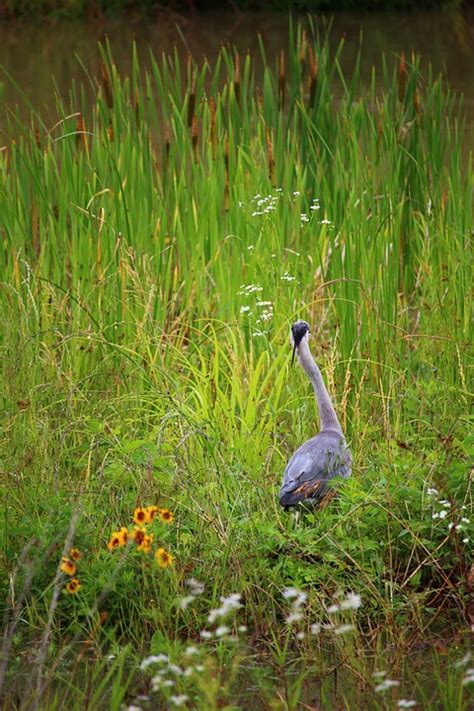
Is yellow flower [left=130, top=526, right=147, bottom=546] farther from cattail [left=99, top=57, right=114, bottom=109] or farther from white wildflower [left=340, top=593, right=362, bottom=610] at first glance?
cattail [left=99, top=57, right=114, bottom=109]

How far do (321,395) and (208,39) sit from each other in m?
14.8

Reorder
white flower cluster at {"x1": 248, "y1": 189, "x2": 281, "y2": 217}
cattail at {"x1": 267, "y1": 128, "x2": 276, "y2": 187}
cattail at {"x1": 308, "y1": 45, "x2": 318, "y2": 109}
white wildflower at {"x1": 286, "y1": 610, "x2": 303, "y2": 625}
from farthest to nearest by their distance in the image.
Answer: cattail at {"x1": 267, "y1": 128, "x2": 276, "y2": 187}, cattail at {"x1": 308, "y1": 45, "x2": 318, "y2": 109}, white flower cluster at {"x1": 248, "y1": 189, "x2": 281, "y2": 217}, white wildflower at {"x1": 286, "y1": 610, "x2": 303, "y2": 625}

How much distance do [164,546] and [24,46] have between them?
1534cm

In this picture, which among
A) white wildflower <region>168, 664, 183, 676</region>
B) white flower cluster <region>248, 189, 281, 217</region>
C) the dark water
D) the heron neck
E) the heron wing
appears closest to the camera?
white wildflower <region>168, 664, 183, 676</region>

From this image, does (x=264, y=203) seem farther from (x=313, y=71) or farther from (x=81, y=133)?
(x=81, y=133)

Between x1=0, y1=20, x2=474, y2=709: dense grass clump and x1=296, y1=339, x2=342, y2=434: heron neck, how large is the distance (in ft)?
0.50

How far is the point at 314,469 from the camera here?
3.26 meters

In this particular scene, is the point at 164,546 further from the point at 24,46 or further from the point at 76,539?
the point at 24,46

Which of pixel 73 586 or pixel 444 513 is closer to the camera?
pixel 73 586

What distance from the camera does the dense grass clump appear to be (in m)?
2.90

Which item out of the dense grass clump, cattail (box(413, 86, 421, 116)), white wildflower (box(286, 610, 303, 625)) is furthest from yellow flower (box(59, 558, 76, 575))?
cattail (box(413, 86, 421, 116))

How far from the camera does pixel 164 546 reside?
124 inches

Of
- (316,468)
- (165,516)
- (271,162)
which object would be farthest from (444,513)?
(271,162)

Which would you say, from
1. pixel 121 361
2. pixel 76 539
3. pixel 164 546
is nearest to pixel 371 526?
pixel 164 546
